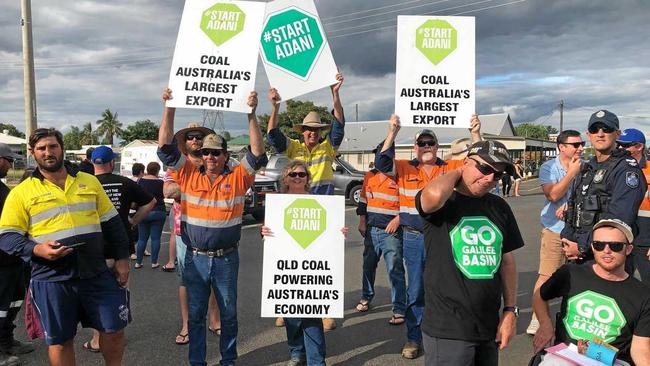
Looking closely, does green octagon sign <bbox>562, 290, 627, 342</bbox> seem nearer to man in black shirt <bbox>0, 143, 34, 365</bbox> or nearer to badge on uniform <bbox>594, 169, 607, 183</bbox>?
badge on uniform <bbox>594, 169, 607, 183</bbox>

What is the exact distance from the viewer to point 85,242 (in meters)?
3.30

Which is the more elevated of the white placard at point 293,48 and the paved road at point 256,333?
the white placard at point 293,48

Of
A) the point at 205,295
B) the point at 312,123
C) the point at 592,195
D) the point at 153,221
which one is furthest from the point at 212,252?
the point at 153,221

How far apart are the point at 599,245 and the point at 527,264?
6.02 meters

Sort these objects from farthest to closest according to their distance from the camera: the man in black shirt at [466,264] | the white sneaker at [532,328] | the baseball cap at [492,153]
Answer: the white sneaker at [532,328]
the man in black shirt at [466,264]
the baseball cap at [492,153]

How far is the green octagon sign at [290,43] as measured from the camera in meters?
4.12

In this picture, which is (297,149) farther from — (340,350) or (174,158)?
(340,350)

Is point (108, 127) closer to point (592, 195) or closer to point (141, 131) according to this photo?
point (141, 131)

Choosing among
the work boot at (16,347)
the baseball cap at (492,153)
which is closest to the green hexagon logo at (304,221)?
the baseball cap at (492,153)

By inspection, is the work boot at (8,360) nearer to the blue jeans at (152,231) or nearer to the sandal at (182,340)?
A: the sandal at (182,340)

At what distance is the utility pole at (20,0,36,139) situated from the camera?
45.2 ft

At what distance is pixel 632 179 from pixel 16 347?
18.1 ft

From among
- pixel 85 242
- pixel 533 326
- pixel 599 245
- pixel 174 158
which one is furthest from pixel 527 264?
pixel 85 242

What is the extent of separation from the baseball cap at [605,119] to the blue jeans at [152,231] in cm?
635
